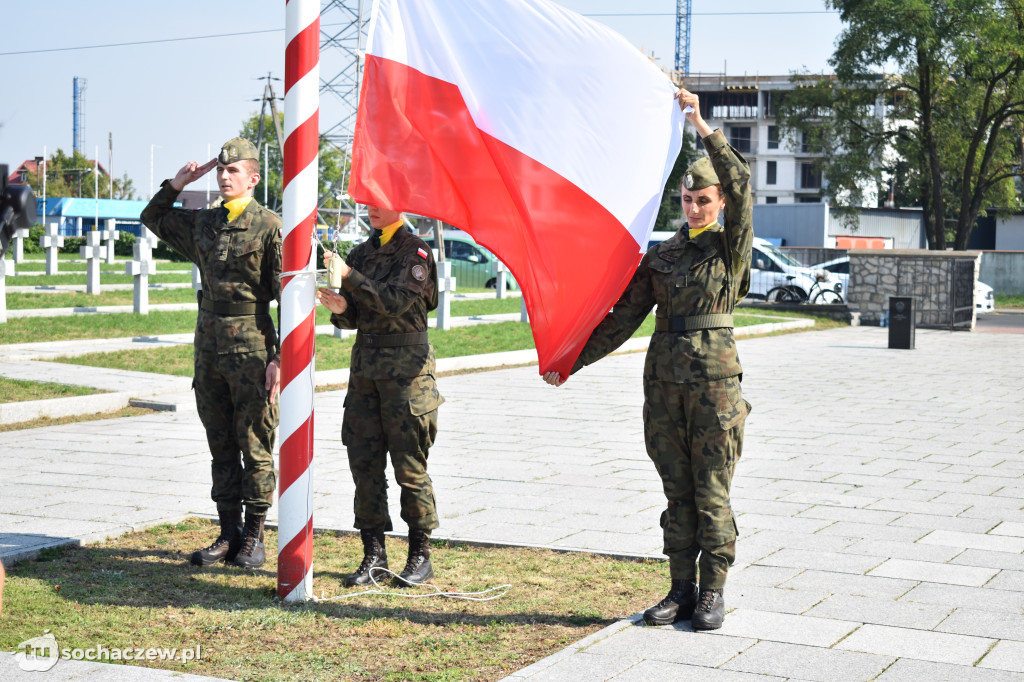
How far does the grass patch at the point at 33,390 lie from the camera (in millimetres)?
11297

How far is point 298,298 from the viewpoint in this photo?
18.4ft

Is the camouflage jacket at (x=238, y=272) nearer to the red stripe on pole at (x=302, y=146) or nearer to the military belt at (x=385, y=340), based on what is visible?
the military belt at (x=385, y=340)

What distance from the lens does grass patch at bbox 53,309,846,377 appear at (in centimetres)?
1412

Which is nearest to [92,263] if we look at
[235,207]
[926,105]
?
[235,207]

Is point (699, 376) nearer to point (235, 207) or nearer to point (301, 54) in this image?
point (301, 54)

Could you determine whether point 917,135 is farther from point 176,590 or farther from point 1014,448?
point 176,590

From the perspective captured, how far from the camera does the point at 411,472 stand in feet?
19.4

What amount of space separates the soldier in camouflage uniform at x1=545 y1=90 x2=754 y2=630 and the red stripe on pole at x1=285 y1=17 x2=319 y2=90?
1.75m

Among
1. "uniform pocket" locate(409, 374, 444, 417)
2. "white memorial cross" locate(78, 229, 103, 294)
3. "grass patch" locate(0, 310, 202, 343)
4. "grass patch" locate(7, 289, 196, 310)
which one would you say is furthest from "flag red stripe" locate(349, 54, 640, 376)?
Answer: "white memorial cross" locate(78, 229, 103, 294)

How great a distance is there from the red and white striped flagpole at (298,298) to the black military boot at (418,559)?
54 cm

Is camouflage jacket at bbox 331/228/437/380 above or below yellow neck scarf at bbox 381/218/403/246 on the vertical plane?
below

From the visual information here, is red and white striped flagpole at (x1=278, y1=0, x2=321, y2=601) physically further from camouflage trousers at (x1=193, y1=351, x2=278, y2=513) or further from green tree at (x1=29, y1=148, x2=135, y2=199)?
green tree at (x1=29, y1=148, x2=135, y2=199)

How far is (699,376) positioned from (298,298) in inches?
75.4

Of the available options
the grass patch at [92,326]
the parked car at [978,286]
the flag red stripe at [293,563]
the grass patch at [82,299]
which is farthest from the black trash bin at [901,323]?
the flag red stripe at [293,563]
